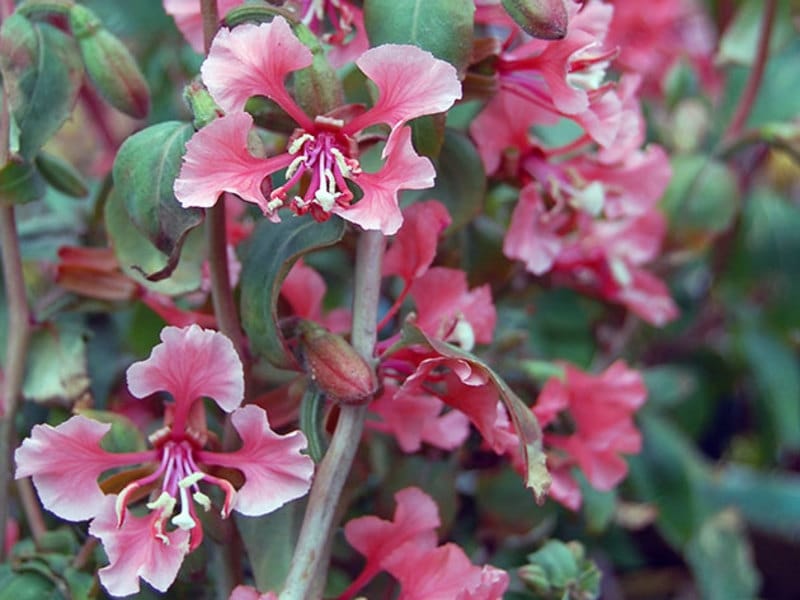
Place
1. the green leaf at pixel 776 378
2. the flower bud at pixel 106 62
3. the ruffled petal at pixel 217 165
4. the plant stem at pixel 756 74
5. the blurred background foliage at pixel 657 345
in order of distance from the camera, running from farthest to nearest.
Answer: the green leaf at pixel 776 378
the plant stem at pixel 756 74
the blurred background foliage at pixel 657 345
the flower bud at pixel 106 62
the ruffled petal at pixel 217 165

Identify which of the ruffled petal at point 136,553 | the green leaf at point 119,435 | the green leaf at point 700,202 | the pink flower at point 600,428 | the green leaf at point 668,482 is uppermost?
the ruffled petal at point 136,553

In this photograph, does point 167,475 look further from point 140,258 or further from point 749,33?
point 749,33

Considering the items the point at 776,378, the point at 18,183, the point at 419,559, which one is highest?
the point at 18,183

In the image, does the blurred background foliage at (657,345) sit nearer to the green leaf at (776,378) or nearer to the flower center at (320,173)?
the green leaf at (776,378)

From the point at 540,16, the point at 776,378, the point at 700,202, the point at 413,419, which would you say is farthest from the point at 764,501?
the point at 540,16

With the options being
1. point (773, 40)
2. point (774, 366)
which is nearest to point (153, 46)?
point (773, 40)

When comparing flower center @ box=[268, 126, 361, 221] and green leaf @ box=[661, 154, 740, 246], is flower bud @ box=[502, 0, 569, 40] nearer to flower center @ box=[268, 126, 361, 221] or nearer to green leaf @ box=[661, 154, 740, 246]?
flower center @ box=[268, 126, 361, 221]

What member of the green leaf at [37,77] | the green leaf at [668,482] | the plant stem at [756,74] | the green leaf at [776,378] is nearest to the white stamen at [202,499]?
the green leaf at [37,77]
